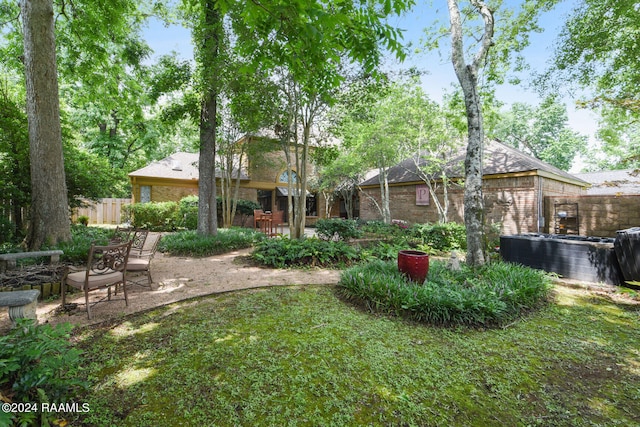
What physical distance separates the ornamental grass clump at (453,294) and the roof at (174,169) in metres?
13.9

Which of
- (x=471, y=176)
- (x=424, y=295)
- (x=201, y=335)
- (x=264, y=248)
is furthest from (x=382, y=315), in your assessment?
(x=264, y=248)

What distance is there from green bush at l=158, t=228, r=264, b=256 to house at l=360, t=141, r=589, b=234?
7.92m

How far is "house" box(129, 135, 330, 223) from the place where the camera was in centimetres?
1526

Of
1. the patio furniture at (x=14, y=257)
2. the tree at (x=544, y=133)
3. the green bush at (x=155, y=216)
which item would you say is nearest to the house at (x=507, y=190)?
the patio furniture at (x=14, y=257)

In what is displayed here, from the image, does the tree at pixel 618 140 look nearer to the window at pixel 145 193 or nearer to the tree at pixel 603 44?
the tree at pixel 603 44

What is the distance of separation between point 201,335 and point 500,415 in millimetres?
2864

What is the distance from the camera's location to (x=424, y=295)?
3.76 metres

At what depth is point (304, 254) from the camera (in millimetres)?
6902

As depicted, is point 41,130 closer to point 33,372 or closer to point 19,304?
point 19,304

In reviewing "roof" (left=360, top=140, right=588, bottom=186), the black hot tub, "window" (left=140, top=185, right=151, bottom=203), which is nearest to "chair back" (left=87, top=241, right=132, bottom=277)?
the black hot tub

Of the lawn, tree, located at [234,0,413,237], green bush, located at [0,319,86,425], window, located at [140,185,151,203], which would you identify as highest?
tree, located at [234,0,413,237]

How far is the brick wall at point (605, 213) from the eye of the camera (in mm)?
8438

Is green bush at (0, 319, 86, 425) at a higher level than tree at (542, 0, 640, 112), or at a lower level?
lower

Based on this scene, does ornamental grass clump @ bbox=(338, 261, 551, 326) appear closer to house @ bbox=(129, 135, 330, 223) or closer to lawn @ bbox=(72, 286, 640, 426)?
lawn @ bbox=(72, 286, 640, 426)
